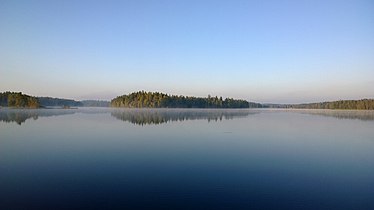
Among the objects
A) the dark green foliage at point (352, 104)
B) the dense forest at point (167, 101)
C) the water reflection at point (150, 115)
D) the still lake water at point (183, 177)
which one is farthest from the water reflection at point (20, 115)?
the dark green foliage at point (352, 104)

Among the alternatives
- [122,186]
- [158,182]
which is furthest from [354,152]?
[122,186]


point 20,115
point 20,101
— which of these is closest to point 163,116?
point 20,115

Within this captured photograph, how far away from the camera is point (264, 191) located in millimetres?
8414

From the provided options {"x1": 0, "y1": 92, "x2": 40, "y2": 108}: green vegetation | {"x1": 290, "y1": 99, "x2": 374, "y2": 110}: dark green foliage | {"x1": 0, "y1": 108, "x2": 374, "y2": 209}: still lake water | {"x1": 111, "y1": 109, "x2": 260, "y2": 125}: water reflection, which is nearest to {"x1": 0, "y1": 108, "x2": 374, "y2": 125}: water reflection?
{"x1": 111, "y1": 109, "x2": 260, "y2": 125}: water reflection

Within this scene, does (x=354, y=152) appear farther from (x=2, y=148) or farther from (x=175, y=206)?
(x=2, y=148)

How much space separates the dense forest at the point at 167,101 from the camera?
125938 mm

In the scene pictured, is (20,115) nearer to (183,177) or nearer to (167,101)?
(183,177)

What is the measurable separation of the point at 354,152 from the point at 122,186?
42.4 ft

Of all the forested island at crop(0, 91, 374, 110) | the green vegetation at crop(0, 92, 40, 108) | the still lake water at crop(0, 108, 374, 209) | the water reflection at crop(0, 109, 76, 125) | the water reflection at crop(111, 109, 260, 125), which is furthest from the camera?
the forested island at crop(0, 91, 374, 110)

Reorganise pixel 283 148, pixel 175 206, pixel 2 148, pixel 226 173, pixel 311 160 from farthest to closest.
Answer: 1. pixel 283 148
2. pixel 2 148
3. pixel 311 160
4. pixel 226 173
5. pixel 175 206

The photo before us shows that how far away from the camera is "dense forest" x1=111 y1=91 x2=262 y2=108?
126 meters

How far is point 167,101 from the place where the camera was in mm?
129375

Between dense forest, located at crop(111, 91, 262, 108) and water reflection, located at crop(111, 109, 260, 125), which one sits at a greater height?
dense forest, located at crop(111, 91, 262, 108)

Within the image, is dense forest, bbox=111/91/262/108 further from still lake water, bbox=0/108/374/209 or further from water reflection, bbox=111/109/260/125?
still lake water, bbox=0/108/374/209
